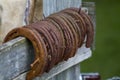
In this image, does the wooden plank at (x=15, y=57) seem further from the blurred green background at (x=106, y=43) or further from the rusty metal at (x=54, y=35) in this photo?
the blurred green background at (x=106, y=43)

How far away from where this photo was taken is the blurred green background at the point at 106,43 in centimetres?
838

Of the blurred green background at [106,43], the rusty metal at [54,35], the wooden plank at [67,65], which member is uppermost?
the rusty metal at [54,35]

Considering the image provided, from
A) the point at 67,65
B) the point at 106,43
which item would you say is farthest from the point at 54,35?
the point at 106,43

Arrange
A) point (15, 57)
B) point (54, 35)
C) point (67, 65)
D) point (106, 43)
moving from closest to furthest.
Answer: point (15, 57)
point (54, 35)
point (67, 65)
point (106, 43)

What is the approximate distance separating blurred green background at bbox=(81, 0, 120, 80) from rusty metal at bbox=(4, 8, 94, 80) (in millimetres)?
5520

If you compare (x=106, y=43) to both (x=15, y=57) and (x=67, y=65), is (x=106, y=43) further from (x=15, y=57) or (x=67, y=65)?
(x=15, y=57)

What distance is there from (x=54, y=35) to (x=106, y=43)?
259 inches

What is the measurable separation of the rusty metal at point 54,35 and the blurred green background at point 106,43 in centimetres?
552

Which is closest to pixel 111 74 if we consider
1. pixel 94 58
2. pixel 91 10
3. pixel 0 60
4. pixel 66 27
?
pixel 94 58

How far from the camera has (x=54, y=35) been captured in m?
2.26

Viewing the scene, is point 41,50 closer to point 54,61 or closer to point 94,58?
point 54,61

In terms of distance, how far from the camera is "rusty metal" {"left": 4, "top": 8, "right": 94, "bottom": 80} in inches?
82.7

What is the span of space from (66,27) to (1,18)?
754mm

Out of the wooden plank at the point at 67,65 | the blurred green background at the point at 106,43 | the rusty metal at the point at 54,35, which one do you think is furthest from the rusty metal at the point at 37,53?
the blurred green background at the point at 106,43
